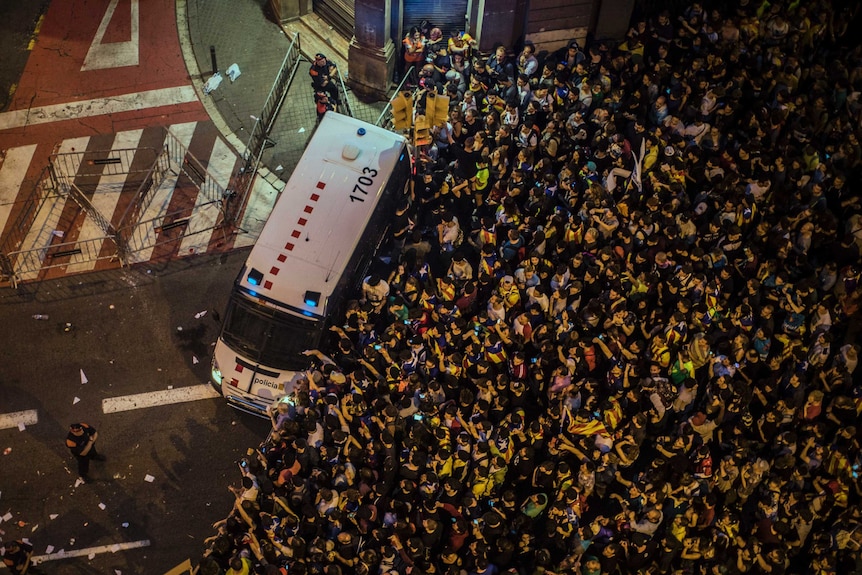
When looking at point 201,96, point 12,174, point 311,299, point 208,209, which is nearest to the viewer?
point 311,299

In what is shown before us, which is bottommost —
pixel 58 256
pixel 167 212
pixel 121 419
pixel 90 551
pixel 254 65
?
pixel 90 551

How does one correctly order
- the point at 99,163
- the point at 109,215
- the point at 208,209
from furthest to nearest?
the point at 99,163
the point at 208,209
the point at 109,215

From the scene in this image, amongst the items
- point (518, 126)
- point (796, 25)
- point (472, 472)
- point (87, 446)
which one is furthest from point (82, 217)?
point (796, 25)

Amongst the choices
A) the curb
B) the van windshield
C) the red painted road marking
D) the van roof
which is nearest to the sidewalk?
the curb

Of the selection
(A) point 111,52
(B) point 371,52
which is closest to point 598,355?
(B) point 371,52

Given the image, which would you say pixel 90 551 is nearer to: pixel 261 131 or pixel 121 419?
pixel 121 419

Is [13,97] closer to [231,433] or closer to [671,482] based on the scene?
[231,433]

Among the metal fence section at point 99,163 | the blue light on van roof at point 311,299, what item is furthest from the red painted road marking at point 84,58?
the blue light on van roof at point 311,299
